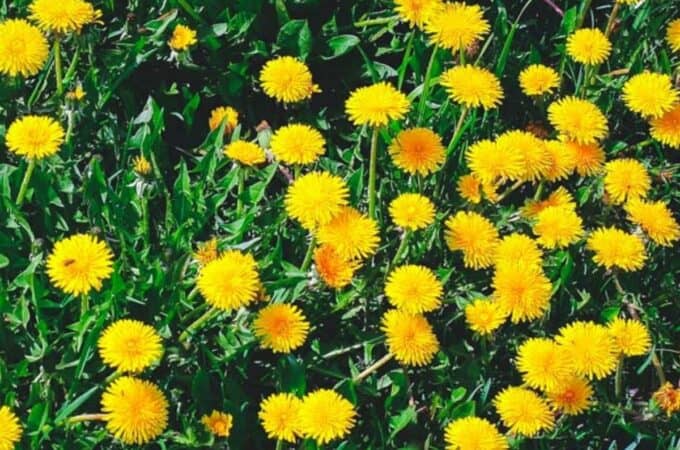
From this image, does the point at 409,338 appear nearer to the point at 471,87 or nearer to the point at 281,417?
the point at 281,417

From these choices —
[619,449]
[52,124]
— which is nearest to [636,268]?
[619,449]

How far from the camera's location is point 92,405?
2293mm

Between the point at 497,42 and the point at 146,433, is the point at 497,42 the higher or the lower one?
the higher one

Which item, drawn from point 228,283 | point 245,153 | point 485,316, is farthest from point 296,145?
point 485,316

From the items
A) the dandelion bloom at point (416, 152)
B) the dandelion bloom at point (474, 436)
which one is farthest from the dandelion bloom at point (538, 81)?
the dandelion bloom at point (474, 436)

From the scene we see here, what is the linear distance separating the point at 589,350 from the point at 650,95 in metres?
0.74

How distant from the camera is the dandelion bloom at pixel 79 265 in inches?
85.8

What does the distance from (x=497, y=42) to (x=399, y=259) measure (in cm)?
85

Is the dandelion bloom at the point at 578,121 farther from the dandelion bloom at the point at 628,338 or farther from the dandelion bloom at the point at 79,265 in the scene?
the dandelion bloom at the point at 79,265

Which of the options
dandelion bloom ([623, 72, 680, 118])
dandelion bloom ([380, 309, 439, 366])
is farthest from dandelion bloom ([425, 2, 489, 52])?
dandelion bloom ([380, 309, 439, 366])

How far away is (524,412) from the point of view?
231 cm

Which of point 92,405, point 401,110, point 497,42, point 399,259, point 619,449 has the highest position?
point 497,42

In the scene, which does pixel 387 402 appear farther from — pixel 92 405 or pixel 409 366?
pixel 92 405

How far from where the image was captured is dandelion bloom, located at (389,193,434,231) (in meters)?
2.42
